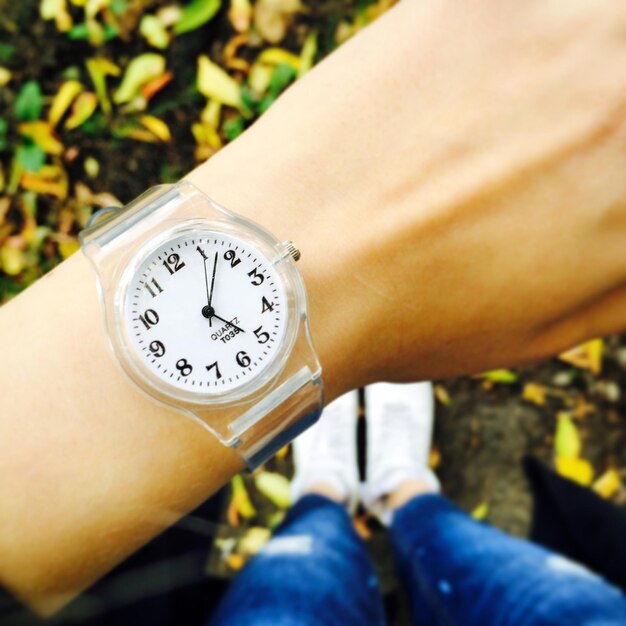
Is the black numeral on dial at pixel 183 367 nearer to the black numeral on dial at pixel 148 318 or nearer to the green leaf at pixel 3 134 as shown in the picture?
the black numeral on dial at pixel 148 318

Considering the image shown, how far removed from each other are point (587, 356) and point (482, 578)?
1391 millimetres

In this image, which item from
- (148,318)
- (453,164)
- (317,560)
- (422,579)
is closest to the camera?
(148,318)

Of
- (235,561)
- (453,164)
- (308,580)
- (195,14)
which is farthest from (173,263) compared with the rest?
(235,561)

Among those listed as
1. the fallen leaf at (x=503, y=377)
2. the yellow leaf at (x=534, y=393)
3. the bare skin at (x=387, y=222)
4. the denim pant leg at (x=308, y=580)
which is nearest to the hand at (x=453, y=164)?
the bare skin at (x=387, y=222)

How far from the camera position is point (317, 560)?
2.59m

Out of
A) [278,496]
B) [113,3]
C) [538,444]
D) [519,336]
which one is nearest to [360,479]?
[278,496]

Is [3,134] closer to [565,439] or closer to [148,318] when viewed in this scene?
[148,318]

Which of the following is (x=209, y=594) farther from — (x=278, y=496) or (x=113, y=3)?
(x=113, y=3)

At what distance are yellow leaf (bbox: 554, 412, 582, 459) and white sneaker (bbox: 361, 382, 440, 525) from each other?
26.7 inches

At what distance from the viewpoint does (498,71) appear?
6.33 ft

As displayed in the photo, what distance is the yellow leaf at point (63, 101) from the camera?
3115 mm

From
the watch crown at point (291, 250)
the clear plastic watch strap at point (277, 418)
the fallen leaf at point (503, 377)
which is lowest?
the fallen leaf at point (503, 377)

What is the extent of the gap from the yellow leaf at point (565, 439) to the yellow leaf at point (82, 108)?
2949 millimetres

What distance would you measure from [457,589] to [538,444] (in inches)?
41.2
